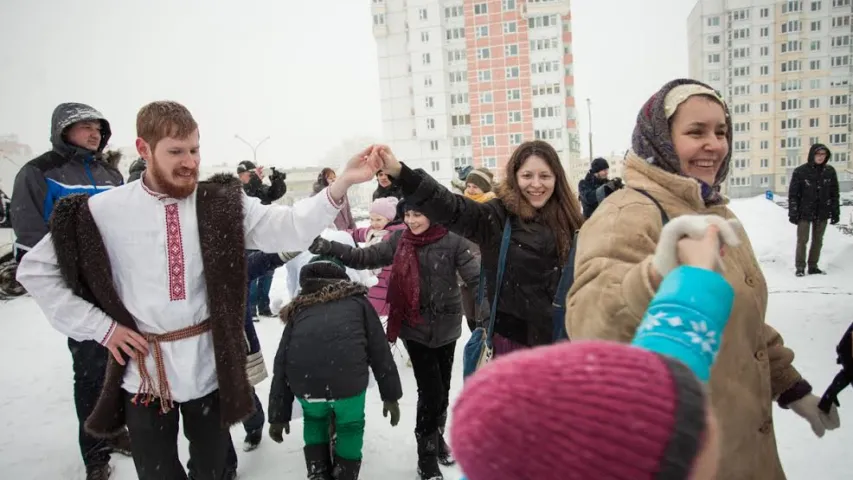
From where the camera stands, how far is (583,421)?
599mm

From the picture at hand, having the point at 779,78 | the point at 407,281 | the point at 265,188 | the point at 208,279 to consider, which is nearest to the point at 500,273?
the point at 407,281

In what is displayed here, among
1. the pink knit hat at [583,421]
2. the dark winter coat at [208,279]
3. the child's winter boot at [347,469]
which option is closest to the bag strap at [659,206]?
the pink knit hat at [583,421]

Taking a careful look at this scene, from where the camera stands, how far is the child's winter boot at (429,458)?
340cm

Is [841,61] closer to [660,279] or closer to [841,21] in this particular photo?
[841,21]

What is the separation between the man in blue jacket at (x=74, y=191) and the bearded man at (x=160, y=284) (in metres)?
1.12

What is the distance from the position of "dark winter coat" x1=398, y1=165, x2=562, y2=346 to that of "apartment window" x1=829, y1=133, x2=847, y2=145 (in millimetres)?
74088

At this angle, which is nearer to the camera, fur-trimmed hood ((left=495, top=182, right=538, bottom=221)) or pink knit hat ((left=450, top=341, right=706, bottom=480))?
pink knit hat ((left=450, top=341, right=706, bottom=480))

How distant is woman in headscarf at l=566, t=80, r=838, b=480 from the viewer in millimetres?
1170

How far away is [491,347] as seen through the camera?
9.04 feet

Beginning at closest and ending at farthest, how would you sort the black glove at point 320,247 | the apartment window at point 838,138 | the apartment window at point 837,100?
the black glove at point 320,247 → the apartment window at point 837,100 → the apartment window at point 838,138

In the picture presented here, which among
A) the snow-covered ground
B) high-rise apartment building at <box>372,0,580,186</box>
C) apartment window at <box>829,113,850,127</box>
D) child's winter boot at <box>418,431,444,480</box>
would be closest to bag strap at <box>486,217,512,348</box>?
child's winter boot at <box>418,431,444,480</box>

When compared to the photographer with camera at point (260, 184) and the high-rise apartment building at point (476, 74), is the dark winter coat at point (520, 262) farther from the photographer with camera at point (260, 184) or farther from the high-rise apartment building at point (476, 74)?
the high-rise apartment building at point (476, 74)

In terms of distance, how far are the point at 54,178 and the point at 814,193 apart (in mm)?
11238

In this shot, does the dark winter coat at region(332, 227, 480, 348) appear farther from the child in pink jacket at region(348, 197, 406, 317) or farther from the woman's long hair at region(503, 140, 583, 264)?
the child in pink jacket at region(348, 197, 406, 317)
